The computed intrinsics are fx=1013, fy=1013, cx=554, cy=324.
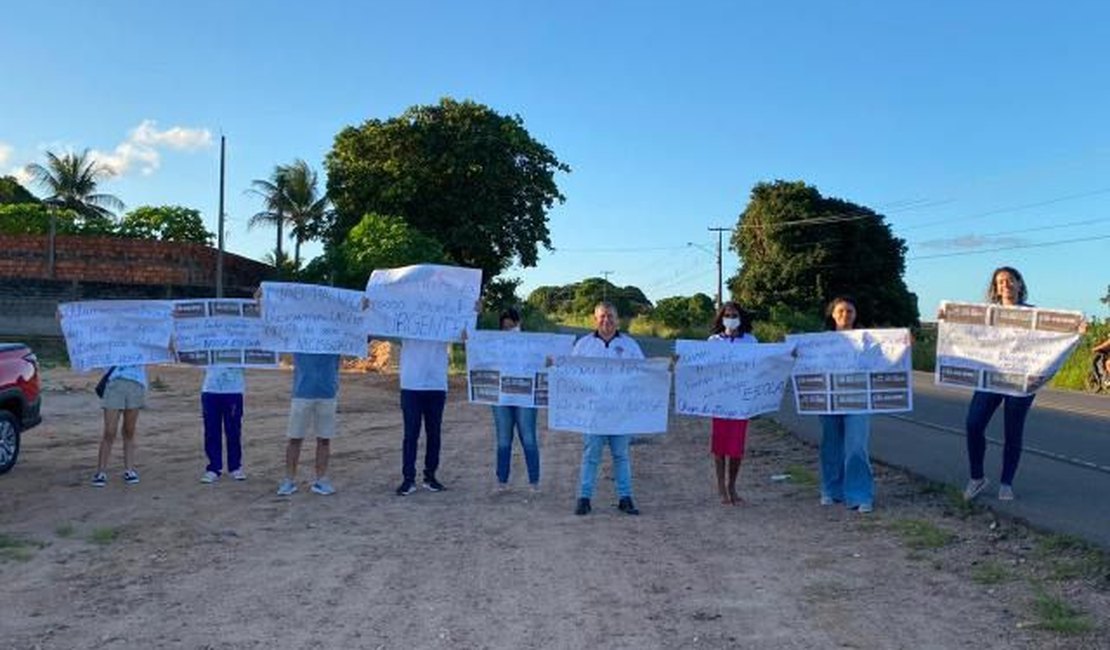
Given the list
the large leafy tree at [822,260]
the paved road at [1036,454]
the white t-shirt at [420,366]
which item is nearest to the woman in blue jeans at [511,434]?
the white t-shirt at [420,366]

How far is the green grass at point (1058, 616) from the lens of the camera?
534cm

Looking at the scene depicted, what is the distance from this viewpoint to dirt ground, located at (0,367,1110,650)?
538cm

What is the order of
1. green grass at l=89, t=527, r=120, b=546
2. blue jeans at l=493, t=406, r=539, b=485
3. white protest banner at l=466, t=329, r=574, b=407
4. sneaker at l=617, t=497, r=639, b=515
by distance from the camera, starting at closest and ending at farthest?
1. green grass at l=89, t=527, r=120, b=546
2. sneaker at l=617, t=497, r=639, b=515
3. white protest banner at l=466, t=329, r=574, b=407
4. blue jeans at l=493, t=406, r=539, b=485

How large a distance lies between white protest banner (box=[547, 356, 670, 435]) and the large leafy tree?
1932 inches

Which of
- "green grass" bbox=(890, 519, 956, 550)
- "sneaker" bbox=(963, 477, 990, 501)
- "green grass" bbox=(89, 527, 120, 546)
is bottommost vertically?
"green grass" bbox=(89, 527, 120, 546)

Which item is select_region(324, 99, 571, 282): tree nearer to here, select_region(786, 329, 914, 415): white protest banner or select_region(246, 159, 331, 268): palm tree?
select_region(246, 159, 331, 268): palm tree

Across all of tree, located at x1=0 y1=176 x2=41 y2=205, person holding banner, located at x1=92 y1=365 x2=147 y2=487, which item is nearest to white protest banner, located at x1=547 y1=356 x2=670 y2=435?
person holding banner, located at x1=92 y1=365 x2=147 y2=487

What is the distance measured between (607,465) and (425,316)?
3.26 meters

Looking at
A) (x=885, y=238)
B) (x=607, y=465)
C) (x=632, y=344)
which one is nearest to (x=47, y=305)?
(x=607, y=465)

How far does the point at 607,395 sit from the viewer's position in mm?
8883

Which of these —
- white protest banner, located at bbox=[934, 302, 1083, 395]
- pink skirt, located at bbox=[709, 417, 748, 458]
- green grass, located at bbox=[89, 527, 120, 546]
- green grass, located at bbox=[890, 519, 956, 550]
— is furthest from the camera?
pink skirt, located at bbox=[709, 417, 748, 458]

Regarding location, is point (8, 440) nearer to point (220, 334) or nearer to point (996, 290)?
Result: point (220, 334)

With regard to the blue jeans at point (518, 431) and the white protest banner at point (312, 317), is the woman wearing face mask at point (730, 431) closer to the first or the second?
the blue jeans at point (518, 431)

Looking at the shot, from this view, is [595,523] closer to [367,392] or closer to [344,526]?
[344,526]
